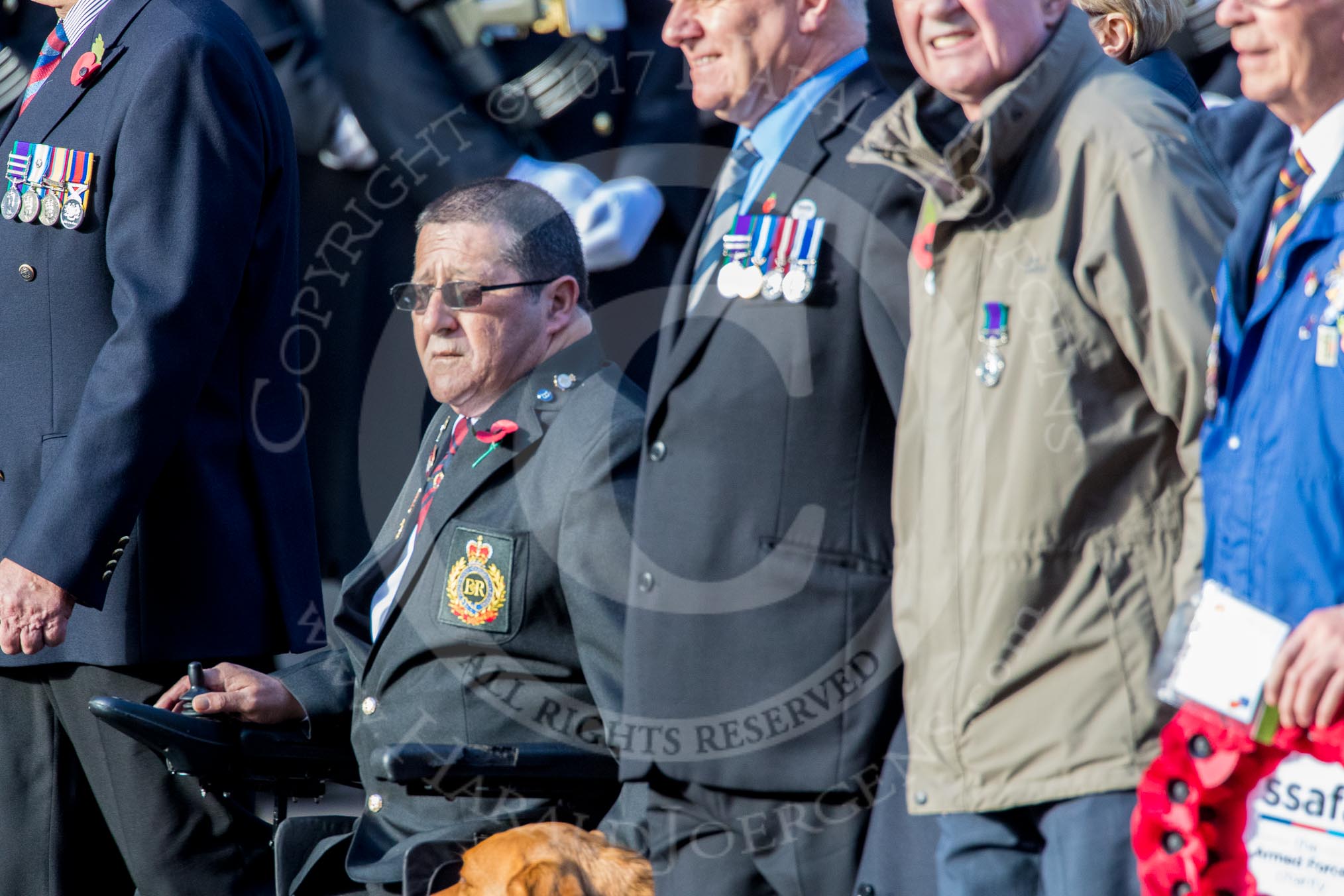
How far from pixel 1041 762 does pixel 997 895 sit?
18 centimetres

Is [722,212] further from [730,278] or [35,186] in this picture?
[35,186]

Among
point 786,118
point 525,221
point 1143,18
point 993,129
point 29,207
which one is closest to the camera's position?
point 993,129

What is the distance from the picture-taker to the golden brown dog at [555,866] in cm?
247

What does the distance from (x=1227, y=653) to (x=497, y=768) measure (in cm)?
109

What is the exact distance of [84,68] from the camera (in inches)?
120

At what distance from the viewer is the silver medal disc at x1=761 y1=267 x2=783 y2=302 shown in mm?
2299

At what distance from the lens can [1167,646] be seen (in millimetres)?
1821

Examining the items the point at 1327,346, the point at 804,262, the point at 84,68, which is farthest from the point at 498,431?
the point at 1327,346

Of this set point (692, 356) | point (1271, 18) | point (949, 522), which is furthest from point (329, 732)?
point (1271, 18)

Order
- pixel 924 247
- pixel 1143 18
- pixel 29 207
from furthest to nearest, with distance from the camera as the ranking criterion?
pixel 29 207 → pixel 1143 18 → pixel 924 247

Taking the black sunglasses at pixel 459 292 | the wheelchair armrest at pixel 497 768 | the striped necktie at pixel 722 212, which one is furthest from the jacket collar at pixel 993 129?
the black sunglasses at pixel 459 292

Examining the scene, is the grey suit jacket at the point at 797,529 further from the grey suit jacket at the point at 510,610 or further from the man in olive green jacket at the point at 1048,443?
the grey suit jacket at the point at 510,610

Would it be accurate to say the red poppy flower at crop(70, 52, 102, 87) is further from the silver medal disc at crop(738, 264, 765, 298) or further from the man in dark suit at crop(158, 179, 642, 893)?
the silver medal disc at crop(738, 264, 765, 298)

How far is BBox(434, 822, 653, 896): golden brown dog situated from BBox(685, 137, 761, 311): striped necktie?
2.49ft
